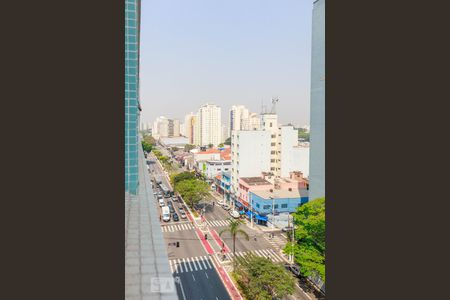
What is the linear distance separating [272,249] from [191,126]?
79.7m

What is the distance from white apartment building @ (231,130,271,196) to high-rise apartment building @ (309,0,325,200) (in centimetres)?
1437

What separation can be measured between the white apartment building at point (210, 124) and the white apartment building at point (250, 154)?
53.9 m

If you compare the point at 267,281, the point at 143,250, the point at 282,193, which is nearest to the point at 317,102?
the point at 267,281

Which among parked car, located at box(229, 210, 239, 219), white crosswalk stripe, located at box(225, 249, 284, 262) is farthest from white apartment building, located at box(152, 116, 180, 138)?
white crosswalk stripe, located at box(225, 249, 284, 262)

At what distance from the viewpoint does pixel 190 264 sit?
1945cm

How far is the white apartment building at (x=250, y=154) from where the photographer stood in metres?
34.2

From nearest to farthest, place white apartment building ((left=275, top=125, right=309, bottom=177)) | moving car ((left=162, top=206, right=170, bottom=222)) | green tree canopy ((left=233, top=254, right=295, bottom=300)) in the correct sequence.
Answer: green tree canopy ((left=233, top=254, right=295, bottom=300)) < moving car ((left=162, top=206, right=170, bottom=222)) < white apartment building ((left=275, top=125, right=309, bottom=177))

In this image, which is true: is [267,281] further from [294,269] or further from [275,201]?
[275,201]

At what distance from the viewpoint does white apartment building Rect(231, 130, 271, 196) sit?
112 feet

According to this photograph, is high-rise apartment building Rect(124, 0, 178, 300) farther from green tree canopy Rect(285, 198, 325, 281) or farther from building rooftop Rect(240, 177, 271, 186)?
building rooftop Rect(240, 177, 271, 186)

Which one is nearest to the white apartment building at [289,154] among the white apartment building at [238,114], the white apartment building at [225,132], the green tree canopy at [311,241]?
the green tree canopy at [311,241]

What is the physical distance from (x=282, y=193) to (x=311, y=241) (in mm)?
13537

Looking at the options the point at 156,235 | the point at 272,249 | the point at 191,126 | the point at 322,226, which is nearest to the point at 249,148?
the point at 272,249

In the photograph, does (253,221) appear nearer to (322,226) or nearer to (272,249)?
(272,249)
